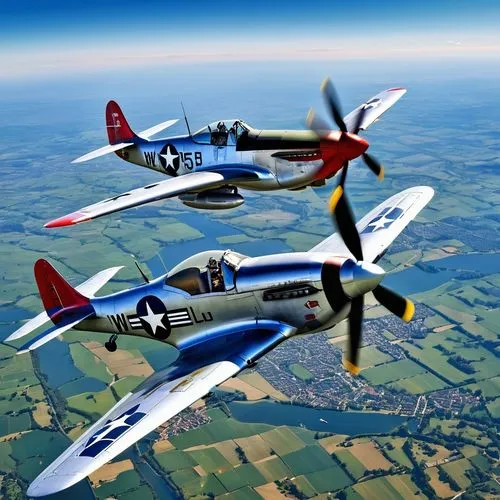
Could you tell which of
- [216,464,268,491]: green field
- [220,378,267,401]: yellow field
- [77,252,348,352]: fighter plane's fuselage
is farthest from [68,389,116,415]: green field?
[77,252,348,352]: fighter plane's fuselage

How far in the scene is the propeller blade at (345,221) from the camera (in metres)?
13.5

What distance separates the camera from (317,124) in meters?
17.9

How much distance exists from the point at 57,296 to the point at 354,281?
8.11 metres

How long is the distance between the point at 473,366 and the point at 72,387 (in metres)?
35.3

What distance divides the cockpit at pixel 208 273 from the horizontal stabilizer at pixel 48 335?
300 centimetres

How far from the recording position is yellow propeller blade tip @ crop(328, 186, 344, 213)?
1348 cm

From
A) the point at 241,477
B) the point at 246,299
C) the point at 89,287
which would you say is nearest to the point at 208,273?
the point at 246,299

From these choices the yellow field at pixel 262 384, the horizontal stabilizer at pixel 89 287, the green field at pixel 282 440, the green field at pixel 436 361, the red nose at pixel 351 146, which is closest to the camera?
the horizontal stabilizer at pixel 89 287

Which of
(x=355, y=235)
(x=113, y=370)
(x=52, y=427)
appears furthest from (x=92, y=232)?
(x=355, y=235)

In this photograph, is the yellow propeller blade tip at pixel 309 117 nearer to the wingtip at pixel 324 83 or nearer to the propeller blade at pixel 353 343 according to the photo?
the wingtip at pixel 324 83

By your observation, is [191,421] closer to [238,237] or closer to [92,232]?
[238,237]

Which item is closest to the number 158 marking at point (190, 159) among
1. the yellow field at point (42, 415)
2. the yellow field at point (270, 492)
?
the yellow field at point (270, 492)

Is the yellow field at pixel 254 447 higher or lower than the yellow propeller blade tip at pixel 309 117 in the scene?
lower

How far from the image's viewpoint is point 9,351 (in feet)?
188
